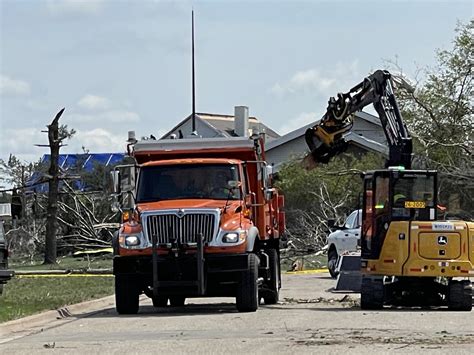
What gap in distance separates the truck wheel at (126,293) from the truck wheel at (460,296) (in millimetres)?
5537

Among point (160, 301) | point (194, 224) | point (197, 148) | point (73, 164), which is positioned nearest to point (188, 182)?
point (197, 148)

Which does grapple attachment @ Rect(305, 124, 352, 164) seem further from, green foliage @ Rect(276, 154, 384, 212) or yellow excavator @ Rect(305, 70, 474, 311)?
green foliage @ Rect(276, 154, 384, 212)

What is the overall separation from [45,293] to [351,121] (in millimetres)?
7735

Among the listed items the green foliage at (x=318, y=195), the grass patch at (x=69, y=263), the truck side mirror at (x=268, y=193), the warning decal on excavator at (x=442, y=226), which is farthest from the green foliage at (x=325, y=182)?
the warning decal on excavator at (x=442, y=226)

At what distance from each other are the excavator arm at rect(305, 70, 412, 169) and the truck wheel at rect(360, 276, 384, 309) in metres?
2.74

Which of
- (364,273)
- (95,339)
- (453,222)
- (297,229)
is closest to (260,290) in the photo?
(364,273)

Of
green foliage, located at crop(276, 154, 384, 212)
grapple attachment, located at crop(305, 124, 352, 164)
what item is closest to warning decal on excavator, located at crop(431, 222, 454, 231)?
grapple attachment, located at crop(305, 124, 352, 164)

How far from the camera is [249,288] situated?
55.8ft

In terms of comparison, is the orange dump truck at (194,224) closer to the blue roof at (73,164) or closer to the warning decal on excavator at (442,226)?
the warning decal on excavator at (442,226)

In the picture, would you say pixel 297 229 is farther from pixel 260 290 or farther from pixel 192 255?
pixel 192 255

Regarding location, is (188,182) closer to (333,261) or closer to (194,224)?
(194,224)

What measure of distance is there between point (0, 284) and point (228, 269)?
536 cm

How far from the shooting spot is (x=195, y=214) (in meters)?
17.0

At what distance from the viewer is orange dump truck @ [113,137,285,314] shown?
16.9m
